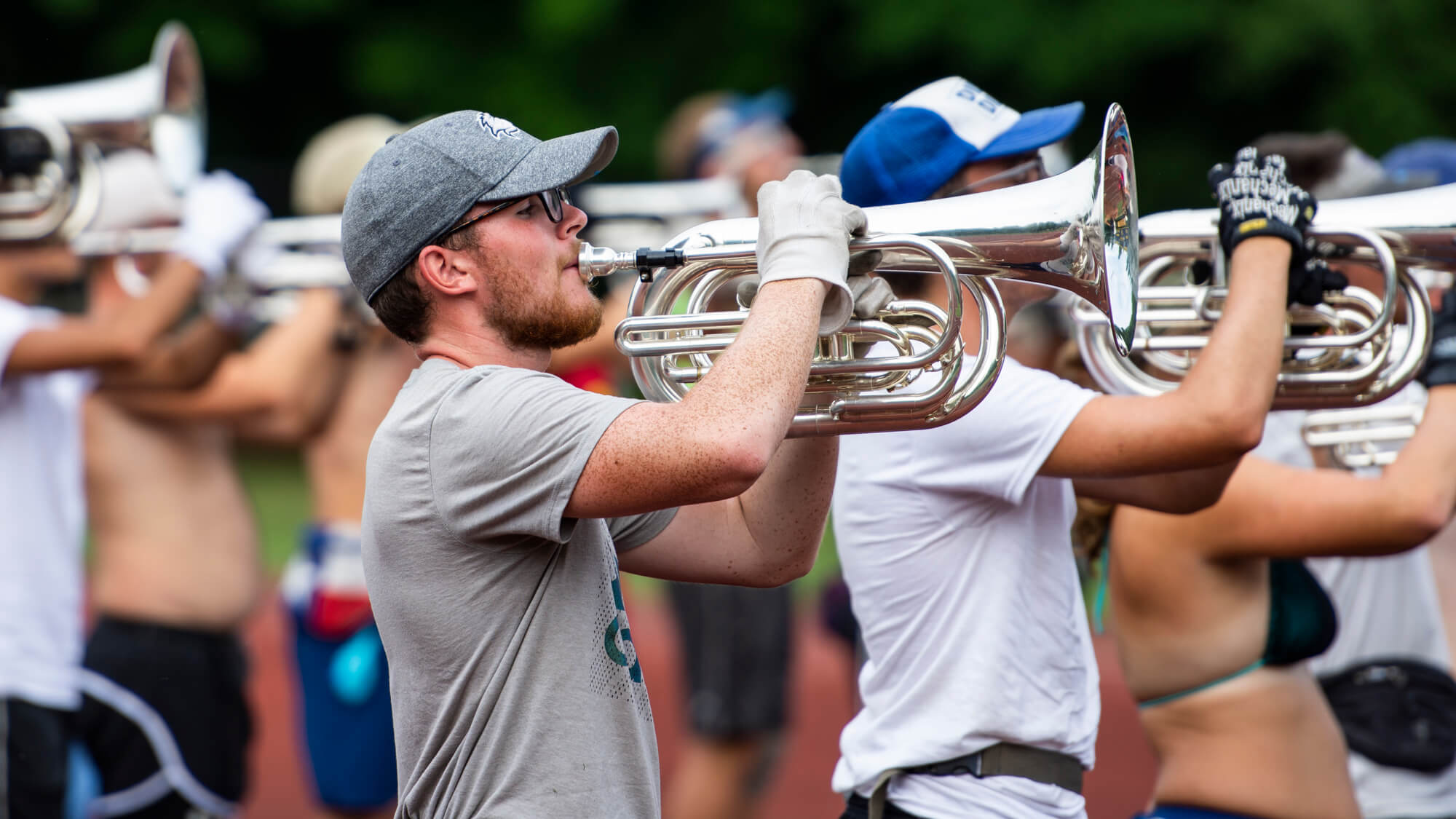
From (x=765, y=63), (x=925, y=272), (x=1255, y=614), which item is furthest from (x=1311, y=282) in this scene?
(x=765, y=63)

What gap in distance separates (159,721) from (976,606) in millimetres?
2845

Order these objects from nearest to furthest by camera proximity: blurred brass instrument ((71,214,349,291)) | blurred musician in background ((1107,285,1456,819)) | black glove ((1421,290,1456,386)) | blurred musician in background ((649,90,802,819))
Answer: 1. blurred musician in background ((1107,285,1456,819))
2. black glove ((1421,290,1456,386))
3. blurred brass instrument ((71,214,349,291))
4. blurred musician in background ((649,90,802,819))

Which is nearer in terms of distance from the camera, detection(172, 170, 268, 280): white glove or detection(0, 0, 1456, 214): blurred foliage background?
detection(172, 170, 268, 280): white glove

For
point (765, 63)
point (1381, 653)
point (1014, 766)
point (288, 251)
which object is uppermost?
point (765, 63)

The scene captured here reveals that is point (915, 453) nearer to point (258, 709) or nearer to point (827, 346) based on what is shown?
point (827, 346)

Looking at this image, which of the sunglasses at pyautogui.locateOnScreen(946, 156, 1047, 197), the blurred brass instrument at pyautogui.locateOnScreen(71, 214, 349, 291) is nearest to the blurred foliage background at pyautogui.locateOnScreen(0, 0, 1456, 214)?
the blurred brass instrument at pyautogui.locateOnScreen(71, 214, 349, 291)

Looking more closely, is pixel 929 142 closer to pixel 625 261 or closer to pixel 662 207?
pixel 625 261

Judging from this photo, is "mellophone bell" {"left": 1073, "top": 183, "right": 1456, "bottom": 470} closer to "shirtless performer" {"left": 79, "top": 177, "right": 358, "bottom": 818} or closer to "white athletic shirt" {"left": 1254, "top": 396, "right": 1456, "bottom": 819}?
"white athletic shirt" {"left": 1254, "top": 396, "right": 1456, "bottom": 819}

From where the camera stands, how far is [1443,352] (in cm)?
303

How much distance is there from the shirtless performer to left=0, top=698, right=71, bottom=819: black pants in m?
0.33

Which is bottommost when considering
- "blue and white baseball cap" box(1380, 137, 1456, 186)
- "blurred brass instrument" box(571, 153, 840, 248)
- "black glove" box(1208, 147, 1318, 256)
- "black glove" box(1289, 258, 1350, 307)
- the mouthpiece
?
the mouthpiece

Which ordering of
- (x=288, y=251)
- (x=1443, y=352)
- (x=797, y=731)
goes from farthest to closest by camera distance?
(x=797, y=731), (x=288, y=251), (x=1443, y=352)

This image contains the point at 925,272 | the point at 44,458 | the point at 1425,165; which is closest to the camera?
the point at 925,272

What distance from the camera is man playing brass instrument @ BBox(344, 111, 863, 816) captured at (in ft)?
6.24
